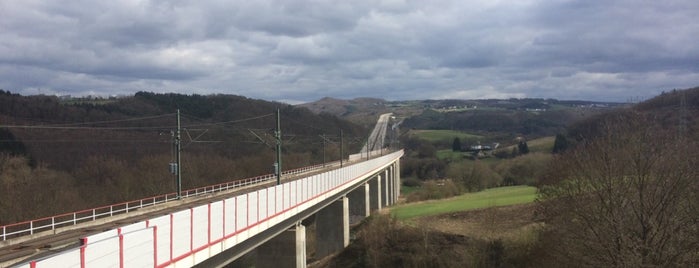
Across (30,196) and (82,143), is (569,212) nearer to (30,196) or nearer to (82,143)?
(30,196)

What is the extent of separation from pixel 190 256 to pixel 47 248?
409cm

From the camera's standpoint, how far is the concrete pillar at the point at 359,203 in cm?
7356

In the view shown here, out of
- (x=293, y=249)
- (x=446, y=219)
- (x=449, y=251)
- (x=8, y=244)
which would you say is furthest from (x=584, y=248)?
(x=446, y=219)

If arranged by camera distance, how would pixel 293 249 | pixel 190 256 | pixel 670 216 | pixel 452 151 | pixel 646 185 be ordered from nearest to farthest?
1. pixel 190 256
2. pixel 670 216
3. pixel 646 185
4. pixel 293 249
5. pixel 452 151

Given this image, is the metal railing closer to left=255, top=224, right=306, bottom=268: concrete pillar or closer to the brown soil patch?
left=255, top=224, right=306, bottom=268: concrete pillar

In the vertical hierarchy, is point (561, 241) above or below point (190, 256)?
below

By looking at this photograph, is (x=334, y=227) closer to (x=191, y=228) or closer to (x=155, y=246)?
(x=191, y=228)

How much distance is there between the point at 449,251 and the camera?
46344 millimetres

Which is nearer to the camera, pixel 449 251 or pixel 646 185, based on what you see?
pixel 646 185

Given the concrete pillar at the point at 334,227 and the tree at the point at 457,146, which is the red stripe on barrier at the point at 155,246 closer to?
the concrete pillar at the point at 334,227

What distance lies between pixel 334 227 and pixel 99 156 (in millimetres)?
30216

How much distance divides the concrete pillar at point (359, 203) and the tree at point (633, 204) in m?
44.2

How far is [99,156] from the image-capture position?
66.2 m

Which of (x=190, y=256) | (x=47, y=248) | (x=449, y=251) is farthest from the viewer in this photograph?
(x=449, y=251)
